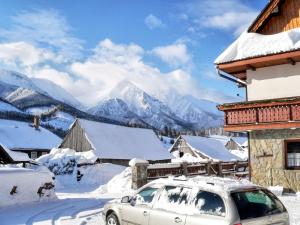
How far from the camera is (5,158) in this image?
32125 mm

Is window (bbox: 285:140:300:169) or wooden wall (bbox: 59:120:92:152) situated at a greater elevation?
wooden wall (bbox: 59:120:92:152)

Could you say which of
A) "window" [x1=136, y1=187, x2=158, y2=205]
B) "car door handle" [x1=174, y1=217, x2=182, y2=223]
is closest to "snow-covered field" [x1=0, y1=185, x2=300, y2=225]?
"window" [x1=136, y1=187, x2=158, y2=205]

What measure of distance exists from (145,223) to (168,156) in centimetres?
4046

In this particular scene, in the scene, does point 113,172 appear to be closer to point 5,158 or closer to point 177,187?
point 5,158

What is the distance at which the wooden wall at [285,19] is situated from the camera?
2073 centimetres

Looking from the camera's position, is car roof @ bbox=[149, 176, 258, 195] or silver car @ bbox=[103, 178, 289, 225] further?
car roof @ bbox=[149, 176, 258, 195]

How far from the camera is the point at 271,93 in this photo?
67.2ft

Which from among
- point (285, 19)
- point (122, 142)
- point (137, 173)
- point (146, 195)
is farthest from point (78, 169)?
point (146, 195)

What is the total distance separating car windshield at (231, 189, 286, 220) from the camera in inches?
311

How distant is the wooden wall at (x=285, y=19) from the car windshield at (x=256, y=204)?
557 inches

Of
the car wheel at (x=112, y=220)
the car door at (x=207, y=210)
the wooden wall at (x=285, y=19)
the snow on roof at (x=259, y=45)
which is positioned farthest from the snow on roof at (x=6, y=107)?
the car door at (x=207, y=210)

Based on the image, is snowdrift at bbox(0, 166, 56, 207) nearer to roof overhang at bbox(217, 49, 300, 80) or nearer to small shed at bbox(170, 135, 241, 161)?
roof overhang at bbox(217, 49, 300, 80)

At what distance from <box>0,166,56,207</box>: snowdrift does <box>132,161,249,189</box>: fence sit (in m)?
4.61

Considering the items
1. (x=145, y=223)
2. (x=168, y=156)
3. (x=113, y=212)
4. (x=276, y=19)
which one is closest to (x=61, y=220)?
(x=113, y=212)
